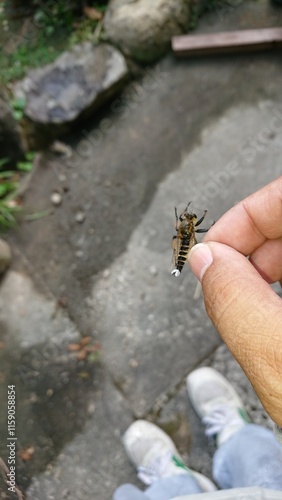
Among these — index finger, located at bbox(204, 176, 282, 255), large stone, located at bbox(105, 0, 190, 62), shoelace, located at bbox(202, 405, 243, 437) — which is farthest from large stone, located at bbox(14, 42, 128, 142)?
shoelace, located at bbox(202, 405, 243, 437)

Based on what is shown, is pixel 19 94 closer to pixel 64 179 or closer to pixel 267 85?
pixel 64 179

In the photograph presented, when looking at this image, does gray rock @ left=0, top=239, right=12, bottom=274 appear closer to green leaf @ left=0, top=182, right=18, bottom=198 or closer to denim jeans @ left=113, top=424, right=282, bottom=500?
green leaf @ left=0, top=182, right=18, bottom=198

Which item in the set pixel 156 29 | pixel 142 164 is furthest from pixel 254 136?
pixel 156 29

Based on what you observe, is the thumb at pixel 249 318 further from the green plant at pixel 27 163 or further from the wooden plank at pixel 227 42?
the wooden plank at pixel 227 42

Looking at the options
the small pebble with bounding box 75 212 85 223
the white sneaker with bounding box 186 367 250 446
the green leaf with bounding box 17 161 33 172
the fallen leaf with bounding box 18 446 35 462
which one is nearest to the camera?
the fallen leaf with bounding box 18 446 35 462

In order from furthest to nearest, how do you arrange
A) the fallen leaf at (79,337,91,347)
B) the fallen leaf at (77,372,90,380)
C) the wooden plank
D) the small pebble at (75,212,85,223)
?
the wooden plank, the small pebble at (75,212,85,223), the fallen leaf at (79,337,91,347), the fallen leaf at (77,372,90,380)

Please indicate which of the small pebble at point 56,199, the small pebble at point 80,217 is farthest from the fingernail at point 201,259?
the small pebble at point 56,199

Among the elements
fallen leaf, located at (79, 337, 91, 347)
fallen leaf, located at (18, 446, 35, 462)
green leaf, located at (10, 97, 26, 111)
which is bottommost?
fallen leaf, located at (79, 337, 91, 347)
